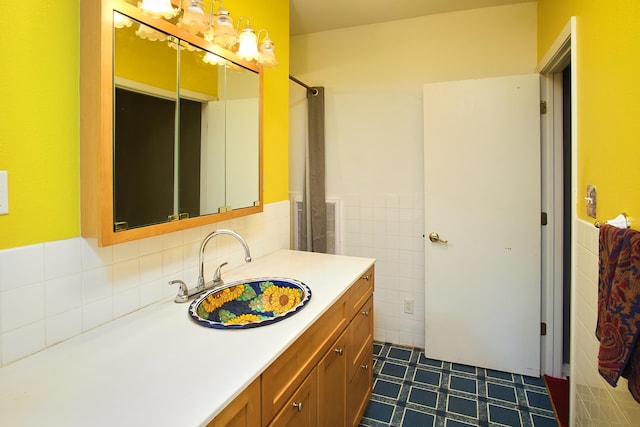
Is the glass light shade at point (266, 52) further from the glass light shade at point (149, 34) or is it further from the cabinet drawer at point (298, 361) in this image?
the cabinet drawer at point (298, 361)

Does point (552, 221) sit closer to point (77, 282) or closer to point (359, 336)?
point (359, 336)

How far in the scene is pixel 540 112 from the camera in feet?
7.32

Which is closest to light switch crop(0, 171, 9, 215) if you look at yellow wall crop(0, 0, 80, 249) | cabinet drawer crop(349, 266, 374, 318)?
yellow wall crop(0, 0, 80, 249)

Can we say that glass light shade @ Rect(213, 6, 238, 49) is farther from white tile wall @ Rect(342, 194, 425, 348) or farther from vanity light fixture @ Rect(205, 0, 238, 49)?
white tile wall @ Rect(342, 194, 425, 348)

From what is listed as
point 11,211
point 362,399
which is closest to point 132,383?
point 11,211

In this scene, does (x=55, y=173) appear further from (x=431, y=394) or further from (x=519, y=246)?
(x=519, y=246)

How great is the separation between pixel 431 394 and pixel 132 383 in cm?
185

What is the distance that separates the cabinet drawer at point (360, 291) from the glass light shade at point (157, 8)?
1319 millimetres

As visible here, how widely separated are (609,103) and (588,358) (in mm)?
1016

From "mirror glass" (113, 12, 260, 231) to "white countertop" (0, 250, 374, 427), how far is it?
0.35 metres

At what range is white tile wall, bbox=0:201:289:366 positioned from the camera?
923 mm

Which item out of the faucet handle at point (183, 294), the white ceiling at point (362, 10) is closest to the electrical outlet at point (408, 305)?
the faucet handle at point (183, 294)

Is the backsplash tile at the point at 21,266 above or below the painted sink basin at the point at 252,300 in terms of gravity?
above

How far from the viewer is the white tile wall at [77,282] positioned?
0.92 metres
